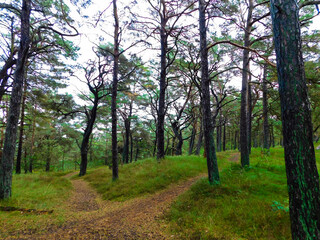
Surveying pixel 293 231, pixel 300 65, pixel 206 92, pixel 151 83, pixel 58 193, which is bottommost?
pixel 58 193

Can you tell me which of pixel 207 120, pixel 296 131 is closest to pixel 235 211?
pixel 296 131

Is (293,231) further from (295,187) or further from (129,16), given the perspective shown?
(129,16)

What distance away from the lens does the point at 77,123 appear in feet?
77.4

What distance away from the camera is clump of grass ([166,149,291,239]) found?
10.3 feet

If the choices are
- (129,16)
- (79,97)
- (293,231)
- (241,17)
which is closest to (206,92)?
(293,231)

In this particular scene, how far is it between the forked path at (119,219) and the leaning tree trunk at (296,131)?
2.48 meters

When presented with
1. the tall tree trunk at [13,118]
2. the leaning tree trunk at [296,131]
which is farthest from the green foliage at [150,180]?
the leaning tree trunk at [296,131]

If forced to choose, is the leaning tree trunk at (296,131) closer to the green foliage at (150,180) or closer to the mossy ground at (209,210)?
the mossy ground at (209,210)

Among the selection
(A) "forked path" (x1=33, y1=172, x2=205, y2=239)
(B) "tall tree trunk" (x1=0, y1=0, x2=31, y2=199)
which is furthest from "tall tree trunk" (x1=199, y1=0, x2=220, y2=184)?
(B) "tall tree trunk" (x1=0, y1=0, x2=31, y2=199)

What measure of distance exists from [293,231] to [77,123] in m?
26.0

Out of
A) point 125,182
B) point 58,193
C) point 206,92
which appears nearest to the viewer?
point 206,92

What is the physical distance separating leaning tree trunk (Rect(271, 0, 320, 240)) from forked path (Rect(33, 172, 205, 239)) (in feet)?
8.12

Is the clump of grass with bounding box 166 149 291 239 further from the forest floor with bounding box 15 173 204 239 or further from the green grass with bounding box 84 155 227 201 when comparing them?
the green grass with bounding box 84 155 227 201

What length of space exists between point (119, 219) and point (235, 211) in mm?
3234
